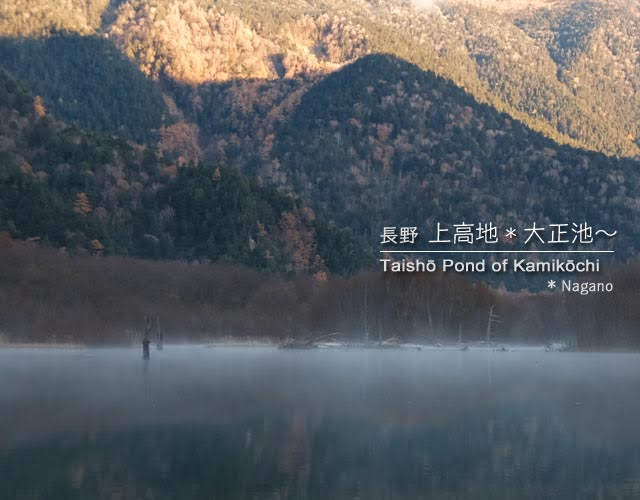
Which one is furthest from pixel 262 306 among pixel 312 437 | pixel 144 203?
pixel 312 437

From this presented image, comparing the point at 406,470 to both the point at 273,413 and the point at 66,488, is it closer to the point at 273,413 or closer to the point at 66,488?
the point at 66,488

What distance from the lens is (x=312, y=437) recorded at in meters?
34.2

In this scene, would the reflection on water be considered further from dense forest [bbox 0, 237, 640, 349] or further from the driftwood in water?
the driftwood in water

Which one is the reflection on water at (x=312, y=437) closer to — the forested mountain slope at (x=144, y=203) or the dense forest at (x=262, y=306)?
the dense forest at (x=262, y=306)

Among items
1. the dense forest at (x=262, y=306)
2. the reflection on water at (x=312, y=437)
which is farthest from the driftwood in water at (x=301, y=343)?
the reflection on water at (x=312, y=437)

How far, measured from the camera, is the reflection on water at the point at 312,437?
86.1ft

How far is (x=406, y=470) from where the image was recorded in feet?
93.1

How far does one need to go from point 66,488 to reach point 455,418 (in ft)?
58.0

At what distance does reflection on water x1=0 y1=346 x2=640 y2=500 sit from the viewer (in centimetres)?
2625

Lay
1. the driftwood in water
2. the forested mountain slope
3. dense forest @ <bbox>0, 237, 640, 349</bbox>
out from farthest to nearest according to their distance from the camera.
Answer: the forested mountain slope < the driftwood in water < dense forest @ <bbox>0, 237, 640, 349</bbox>

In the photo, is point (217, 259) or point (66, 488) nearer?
point (66, 488)

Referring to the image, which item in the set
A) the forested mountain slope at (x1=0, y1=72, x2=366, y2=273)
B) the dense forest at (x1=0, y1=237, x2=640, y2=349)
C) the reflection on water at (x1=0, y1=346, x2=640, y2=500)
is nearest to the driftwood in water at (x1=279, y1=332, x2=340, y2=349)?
the dense forest at (x1=0, y1=237, x2=640, y2=349)

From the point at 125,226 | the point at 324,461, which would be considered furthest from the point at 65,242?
the point at 324,461

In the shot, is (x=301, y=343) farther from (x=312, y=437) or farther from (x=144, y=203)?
(x=312, y=437)
